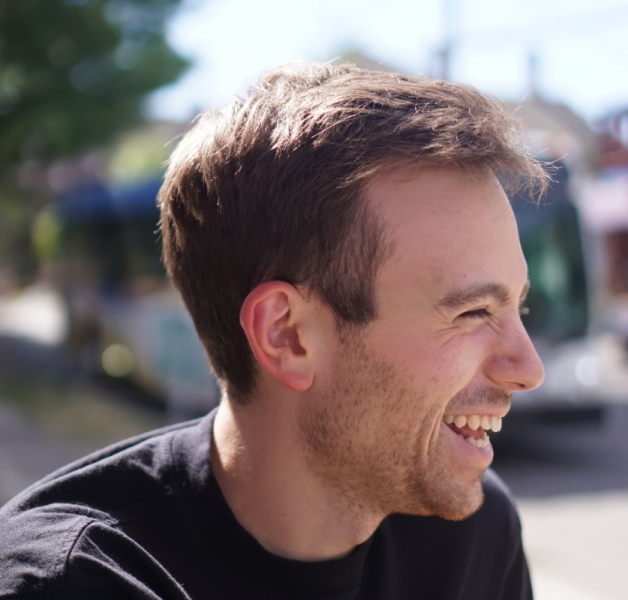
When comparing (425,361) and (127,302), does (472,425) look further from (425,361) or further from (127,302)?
(127,302)

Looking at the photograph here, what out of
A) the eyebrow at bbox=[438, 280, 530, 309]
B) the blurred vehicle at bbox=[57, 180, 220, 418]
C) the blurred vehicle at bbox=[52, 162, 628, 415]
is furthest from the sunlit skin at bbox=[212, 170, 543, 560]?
the blurred vehicle at bbox=[57, 180, 220, 418]

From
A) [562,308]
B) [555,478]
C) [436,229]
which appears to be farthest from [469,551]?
[562,308]

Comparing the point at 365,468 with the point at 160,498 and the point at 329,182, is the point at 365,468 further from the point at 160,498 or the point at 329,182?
the point at 329,182

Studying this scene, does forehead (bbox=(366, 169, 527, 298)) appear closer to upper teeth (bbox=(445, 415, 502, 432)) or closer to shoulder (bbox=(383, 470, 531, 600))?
upper teeth (bbox=(445, 415, 502, 432))

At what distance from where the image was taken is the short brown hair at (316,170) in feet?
5.28

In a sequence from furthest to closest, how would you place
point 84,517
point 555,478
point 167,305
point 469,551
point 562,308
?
point 167,305 < point 562,308 < point 555,478 < point 469,551 < point 84,517

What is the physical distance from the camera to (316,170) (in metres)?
1.62

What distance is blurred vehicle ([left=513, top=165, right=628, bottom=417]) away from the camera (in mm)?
7938

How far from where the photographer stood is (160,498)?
5.25 feet

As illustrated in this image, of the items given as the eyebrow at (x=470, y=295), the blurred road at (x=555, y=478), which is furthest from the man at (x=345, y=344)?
the blurred road at (x=555, y=478)

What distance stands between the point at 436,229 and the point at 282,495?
0.64 metres

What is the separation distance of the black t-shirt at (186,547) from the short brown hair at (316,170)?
11.5 inches

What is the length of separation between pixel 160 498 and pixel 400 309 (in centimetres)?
63

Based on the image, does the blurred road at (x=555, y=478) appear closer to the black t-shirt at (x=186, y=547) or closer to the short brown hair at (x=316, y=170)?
the black t-shirt at (x=186, y=547)
